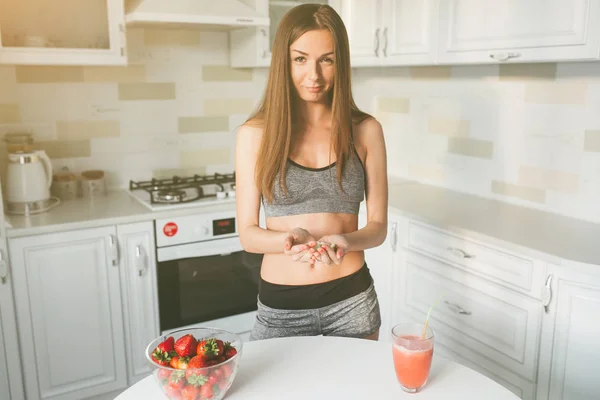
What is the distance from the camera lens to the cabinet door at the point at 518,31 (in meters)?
1.78

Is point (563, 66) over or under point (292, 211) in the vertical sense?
over

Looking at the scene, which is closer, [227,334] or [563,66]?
[227,334]

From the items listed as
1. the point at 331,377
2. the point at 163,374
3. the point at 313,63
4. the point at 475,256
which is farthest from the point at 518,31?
the point at 163,374

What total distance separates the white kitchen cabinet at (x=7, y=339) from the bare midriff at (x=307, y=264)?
124 cm

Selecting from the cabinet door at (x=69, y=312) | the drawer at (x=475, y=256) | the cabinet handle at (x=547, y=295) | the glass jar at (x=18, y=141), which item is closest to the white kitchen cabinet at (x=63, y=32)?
the glass jar at (x=18, y=141)

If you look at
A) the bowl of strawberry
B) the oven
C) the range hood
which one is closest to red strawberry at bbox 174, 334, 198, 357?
the bowl of strawberry

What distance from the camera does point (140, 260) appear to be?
2.48 metres

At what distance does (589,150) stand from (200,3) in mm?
1736

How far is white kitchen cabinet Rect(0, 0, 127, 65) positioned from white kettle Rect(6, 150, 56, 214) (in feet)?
1.34

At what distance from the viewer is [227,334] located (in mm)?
1199

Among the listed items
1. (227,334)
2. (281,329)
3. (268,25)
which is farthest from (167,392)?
(268,25)

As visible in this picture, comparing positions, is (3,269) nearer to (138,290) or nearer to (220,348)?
(138,290)

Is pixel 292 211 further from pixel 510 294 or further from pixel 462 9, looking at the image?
pixel 462 9

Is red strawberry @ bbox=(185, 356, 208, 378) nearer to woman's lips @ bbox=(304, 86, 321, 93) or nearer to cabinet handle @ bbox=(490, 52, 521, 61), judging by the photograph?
woman's lips @ bbox=(304, 86, 321, 93)
